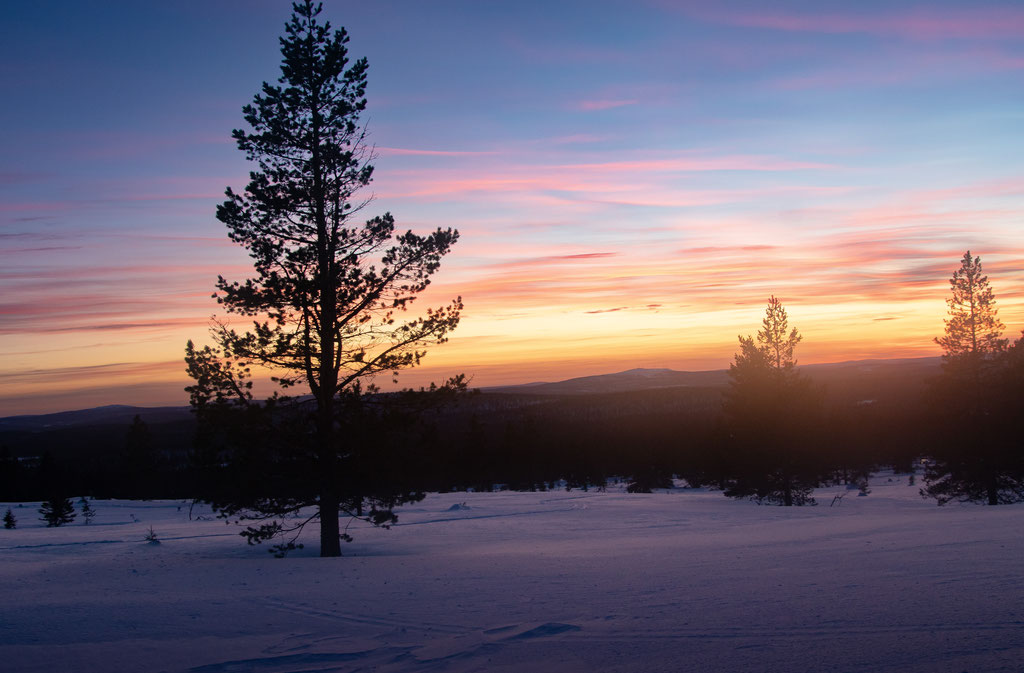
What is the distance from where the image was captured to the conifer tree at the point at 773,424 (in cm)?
3241

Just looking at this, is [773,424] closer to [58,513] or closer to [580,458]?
[58,513]

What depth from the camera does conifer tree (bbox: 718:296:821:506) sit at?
1276 inches

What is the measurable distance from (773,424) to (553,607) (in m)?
26.9

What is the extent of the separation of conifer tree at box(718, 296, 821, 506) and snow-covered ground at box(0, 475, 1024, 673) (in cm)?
1636

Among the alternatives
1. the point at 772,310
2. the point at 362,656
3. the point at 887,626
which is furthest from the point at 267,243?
the point at 772,310

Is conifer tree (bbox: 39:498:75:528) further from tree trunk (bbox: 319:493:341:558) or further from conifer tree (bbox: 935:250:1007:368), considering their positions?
Answer: conifer tree (bbox: 935:250:1007:368)

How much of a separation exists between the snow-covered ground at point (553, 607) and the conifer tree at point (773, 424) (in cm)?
1636

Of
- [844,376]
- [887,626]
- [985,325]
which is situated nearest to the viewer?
[887,626]

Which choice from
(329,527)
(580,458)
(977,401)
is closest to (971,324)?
(977,401)

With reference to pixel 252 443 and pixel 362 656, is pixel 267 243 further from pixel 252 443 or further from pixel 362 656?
pixel 362 656

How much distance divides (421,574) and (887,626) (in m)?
7.22

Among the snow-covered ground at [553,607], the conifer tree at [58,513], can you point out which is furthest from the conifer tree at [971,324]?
the conifer tree at [58,513]

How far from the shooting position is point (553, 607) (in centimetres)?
816

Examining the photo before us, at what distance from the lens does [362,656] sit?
642 cm
